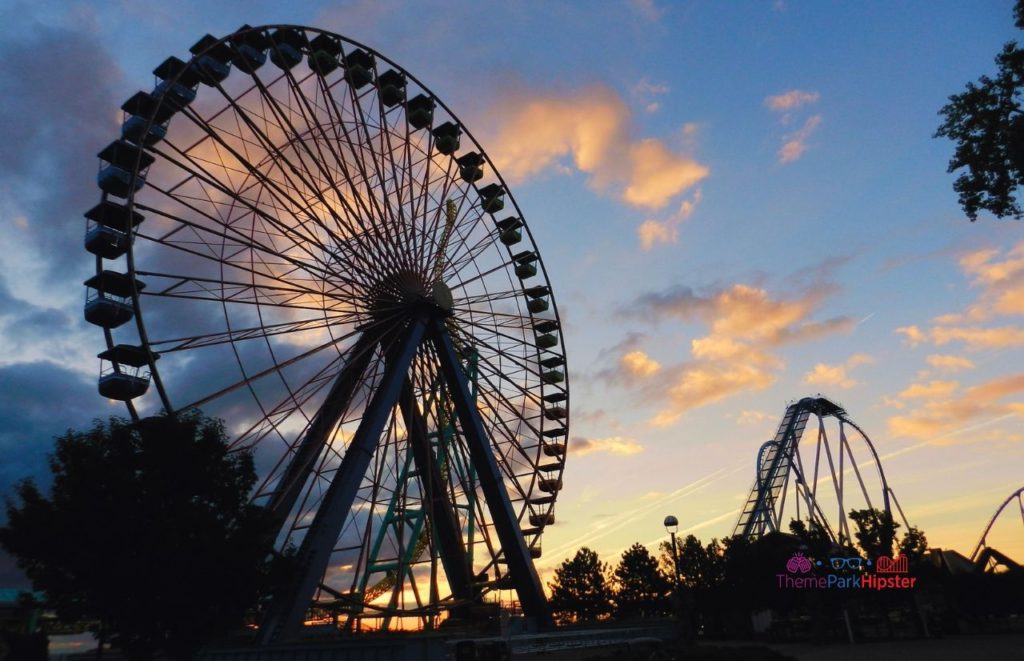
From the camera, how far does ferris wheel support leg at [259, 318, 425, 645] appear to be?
56.9 ft

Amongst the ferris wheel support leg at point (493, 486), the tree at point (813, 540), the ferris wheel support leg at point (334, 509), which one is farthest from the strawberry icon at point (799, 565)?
the ferris wheel support leg at point (334, 509)

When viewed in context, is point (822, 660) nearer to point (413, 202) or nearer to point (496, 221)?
point (413, 202)

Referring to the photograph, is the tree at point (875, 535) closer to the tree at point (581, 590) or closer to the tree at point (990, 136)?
the tree at point (990, 136)

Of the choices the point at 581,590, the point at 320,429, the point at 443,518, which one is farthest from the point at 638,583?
the point at 320,429

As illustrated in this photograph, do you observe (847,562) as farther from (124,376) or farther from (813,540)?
(124,376)

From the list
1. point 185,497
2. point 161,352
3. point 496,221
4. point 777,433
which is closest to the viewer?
point 185,497

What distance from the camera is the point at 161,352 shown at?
1823cm

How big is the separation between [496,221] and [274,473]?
1669 cm

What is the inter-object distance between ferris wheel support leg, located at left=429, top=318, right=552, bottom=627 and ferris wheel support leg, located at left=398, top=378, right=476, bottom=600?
52.8 inches

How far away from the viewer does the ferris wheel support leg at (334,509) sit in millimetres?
17328

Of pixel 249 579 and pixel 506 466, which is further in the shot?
pixel 506 466


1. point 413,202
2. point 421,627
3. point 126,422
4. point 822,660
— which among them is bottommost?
point 822,660

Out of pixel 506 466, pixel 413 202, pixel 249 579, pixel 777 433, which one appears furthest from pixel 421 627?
pixel 777 433

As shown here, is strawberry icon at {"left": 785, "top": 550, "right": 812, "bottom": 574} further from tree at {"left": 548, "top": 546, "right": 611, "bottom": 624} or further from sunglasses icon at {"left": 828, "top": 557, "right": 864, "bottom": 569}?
tree at {"left": 548, "top": 546, "right": 611, "bottom": 624}
